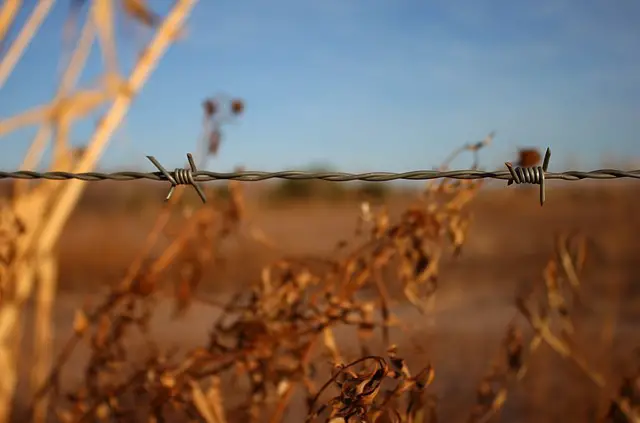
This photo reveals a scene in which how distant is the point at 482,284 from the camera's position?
347 inches

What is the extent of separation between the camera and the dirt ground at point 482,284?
381 cm

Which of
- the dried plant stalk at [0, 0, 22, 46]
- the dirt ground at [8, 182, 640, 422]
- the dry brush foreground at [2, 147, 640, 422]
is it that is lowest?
the dirt ground at [8, 182, 640, 422]

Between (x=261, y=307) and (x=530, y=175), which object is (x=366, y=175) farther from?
(x=261, y=307)

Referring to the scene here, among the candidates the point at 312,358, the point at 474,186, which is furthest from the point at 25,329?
the point at 474,186

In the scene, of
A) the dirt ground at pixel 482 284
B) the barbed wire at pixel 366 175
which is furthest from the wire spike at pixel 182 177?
the dirt ground at pixel 482 284

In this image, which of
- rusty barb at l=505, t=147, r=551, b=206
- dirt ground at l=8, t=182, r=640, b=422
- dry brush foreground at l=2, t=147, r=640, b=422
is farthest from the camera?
dirt ground at l=8, t=182, r=640, b=422

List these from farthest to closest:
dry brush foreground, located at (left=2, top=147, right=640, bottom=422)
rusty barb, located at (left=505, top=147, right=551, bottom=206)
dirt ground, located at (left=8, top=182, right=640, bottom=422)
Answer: dirt ground, located at (left=8, top=182, right=640, bottom=422), dry brush foreground, located at (left=2, top=147, right=640, bottom=422), rusty barb, located at (left=505, top=147, right=551, bottom=206)

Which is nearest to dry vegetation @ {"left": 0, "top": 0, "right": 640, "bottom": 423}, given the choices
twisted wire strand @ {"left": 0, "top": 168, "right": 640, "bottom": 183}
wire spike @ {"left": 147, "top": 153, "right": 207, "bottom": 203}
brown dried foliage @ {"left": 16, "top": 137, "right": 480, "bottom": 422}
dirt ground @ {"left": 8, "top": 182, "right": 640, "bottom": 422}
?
brown dried foliage @ {"left": 16, "top": 137, "right": 480, "bottom": 422}

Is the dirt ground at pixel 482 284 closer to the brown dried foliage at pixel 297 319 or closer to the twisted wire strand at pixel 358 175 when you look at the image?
the brown dried foliage at pixel 297 319

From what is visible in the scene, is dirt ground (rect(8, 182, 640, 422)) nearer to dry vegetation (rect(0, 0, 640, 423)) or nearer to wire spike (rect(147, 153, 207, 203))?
dry vegetation (rect(0, 0, 640, 423))

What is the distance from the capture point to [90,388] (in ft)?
6.36

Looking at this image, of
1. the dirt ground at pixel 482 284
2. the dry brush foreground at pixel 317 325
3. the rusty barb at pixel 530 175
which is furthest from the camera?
the dirt ground at pixel 482 284

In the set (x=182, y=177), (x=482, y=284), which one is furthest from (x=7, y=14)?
(x=482, y=284)

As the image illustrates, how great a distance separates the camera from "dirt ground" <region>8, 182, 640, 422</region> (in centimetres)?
381
